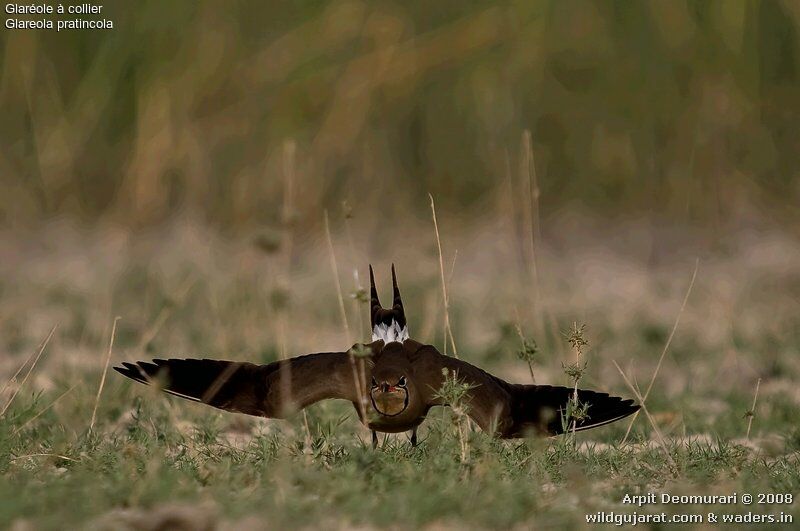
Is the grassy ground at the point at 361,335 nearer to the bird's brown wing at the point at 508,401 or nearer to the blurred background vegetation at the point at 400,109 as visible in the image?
the bird's brown wing at the point at 508,401

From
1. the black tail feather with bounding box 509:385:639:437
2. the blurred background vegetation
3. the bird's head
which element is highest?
the blurred background vegetation

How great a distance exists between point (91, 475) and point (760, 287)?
4.69m

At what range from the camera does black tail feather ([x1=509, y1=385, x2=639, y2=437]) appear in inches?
160

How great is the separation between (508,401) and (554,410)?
0.15m

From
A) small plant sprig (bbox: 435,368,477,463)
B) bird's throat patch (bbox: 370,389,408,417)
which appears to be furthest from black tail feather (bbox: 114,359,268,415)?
small plant sprig (bbox: 435,368,477,463)

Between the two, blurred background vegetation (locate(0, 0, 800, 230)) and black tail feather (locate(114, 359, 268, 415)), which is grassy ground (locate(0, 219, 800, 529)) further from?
blurred background vegetation (locate(0, 0, 800, 230))

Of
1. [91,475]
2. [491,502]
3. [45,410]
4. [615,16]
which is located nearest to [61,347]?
[45,410]

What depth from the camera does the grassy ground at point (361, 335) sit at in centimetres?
339

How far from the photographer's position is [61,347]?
6.11 m

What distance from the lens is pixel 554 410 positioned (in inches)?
163

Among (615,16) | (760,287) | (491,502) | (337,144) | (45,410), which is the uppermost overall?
(615,16)

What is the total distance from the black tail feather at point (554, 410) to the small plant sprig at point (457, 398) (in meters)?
0.21

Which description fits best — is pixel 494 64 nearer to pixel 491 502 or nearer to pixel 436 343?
pixel 436 343

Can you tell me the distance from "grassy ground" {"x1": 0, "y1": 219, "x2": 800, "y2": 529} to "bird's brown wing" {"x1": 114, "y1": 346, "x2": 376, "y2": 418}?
14 centimetres
